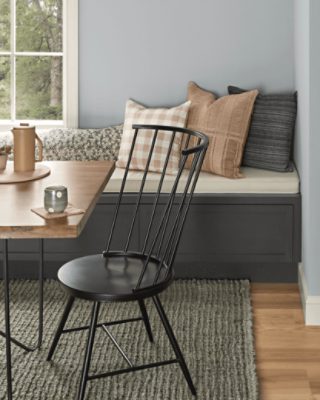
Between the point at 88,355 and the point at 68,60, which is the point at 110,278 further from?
the point at 68,60

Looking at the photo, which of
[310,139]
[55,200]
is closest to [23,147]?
[55,200]

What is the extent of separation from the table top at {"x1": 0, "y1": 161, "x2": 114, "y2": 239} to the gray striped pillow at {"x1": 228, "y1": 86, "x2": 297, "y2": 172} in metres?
1.27

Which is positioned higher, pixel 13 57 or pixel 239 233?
pixel 13 57

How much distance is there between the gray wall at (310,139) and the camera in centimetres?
420

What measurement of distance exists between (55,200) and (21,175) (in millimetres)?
739

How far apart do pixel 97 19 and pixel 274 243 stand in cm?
174

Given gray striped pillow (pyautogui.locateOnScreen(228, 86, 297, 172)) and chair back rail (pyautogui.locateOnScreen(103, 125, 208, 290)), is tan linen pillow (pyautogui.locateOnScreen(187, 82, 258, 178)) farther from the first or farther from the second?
chair back rail (pyautogui.locateOnScreen(103, 125, 208, 290))

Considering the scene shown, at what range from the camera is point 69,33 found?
17.7 ft

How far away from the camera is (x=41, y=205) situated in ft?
10.3

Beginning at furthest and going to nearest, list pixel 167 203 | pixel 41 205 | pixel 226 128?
pixel 226 128 < pixel 167 203 < pixel 41 205

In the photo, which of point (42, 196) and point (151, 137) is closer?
point (42, 196)

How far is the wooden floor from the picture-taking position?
142 inches

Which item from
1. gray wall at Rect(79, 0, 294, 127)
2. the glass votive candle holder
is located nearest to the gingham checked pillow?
gray wall at Rect(79, 0, 294, 127)

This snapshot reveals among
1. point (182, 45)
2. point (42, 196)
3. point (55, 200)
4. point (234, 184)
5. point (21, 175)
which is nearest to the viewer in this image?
point (55, 200)
